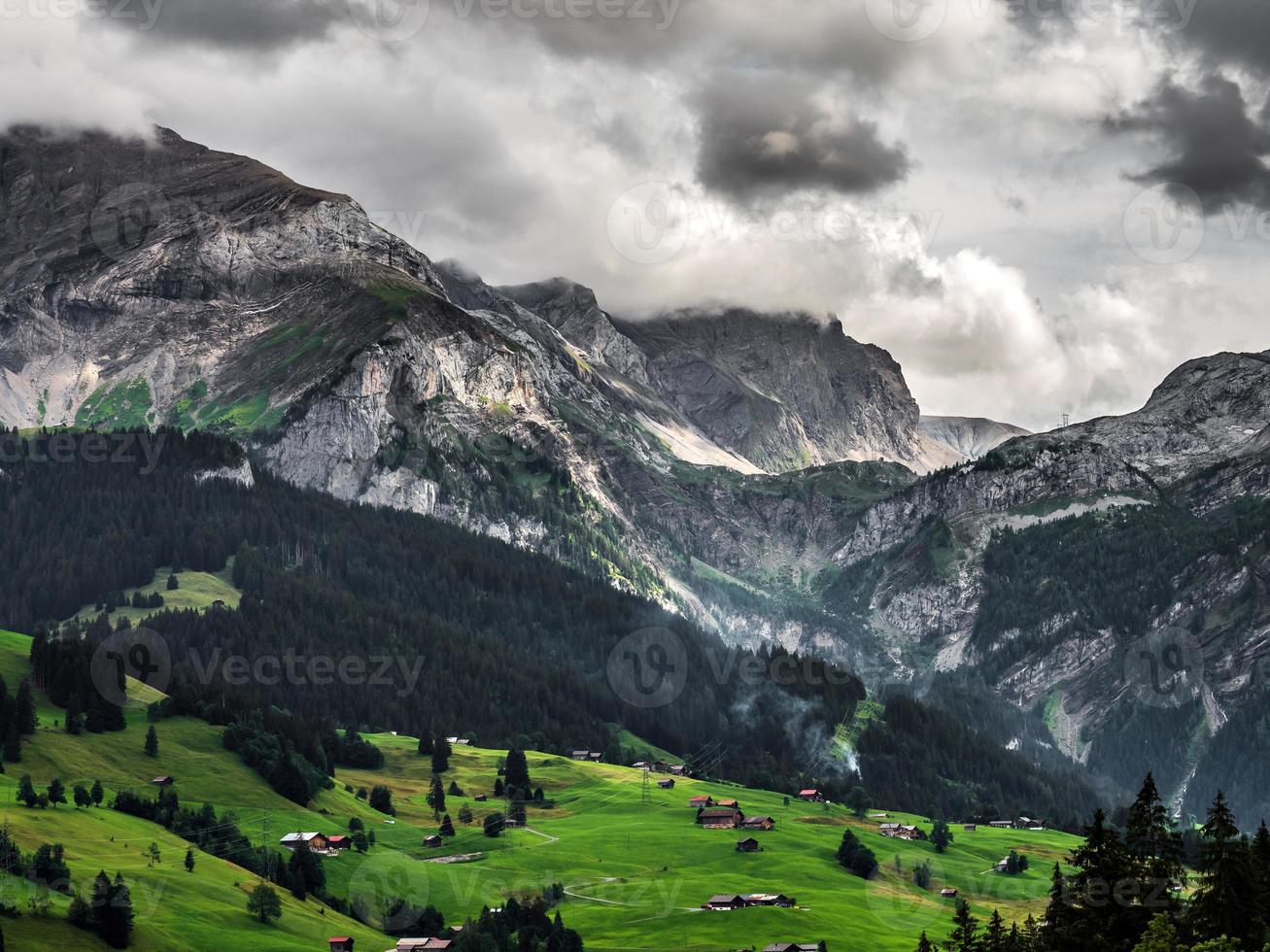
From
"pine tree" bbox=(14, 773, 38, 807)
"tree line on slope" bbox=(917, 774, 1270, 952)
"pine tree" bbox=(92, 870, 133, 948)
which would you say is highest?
"tree line on slope" bbox=(917, 774, 1270, 952)

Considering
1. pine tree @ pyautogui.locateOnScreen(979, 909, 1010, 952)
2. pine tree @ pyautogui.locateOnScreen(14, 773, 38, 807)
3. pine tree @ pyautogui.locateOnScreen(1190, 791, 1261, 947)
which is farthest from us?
pine tree @ pyautogui.locateOnScreen(14, 773, 38, 807)

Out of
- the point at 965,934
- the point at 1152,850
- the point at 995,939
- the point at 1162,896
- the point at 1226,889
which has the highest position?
the point at 1152,850

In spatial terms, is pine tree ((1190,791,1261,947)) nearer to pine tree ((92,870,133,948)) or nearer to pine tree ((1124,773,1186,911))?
pine tree ((1124,773,1186,911))

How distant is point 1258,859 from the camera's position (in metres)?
97.7

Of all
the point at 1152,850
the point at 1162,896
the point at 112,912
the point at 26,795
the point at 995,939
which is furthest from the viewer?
the point at 26,795

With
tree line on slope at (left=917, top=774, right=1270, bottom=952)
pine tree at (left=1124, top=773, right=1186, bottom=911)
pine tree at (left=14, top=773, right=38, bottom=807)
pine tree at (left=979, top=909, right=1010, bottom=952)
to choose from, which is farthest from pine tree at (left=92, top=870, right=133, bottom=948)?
pine tree at (left=1124, top=773, right=1186, bottom=911)

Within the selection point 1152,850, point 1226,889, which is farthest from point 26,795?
point 1226,889

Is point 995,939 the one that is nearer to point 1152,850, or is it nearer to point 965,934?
point 965,934

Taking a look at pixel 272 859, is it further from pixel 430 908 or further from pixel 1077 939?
pixel 1077 939

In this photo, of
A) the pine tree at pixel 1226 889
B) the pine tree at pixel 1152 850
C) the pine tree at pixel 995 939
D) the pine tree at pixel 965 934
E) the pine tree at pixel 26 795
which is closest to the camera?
the pine tree at pixel 1226 889

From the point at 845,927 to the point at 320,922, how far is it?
65.0 meters

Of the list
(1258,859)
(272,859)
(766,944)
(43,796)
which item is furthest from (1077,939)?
(43,796)

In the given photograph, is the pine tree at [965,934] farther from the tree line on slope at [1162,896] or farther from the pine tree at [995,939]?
the tree line on slope at [1162,896]

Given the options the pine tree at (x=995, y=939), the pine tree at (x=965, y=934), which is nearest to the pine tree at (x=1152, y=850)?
the pine tree at (x=995, y=939)
